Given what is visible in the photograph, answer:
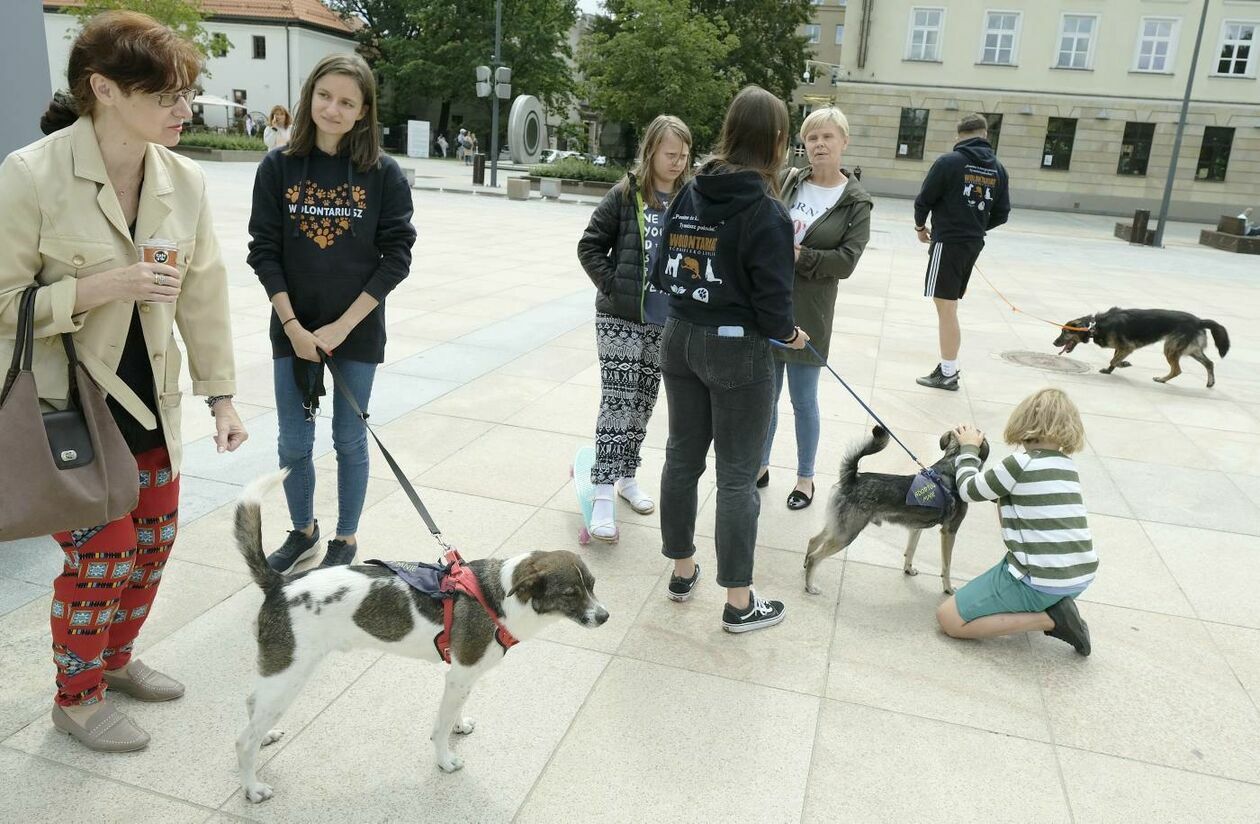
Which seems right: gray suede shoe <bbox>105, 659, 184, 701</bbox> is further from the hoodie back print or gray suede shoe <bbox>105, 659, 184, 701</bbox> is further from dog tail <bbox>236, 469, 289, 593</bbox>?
the hoodie back print

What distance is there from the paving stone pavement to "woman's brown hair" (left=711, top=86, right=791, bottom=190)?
1907 mm

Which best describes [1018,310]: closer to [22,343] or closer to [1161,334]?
[1161,334]

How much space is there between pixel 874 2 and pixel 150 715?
4111cm

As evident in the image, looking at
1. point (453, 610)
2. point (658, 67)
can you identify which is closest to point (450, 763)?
point (453, 610)

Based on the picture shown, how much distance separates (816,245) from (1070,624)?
7.45 feet

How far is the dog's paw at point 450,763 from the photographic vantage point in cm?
278

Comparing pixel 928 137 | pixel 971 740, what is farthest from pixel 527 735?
pixel 928 137

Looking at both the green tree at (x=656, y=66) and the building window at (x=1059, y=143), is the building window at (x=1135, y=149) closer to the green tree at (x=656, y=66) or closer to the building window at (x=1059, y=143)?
the building window at (x=1059, y=143)

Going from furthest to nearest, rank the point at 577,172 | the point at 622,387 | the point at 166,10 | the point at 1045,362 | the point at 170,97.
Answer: the point at 166,10 → the point at 577,172 → the point at 1045,362 → the point at 622,387 → the point at 170,97

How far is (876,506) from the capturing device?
4035 millimetres

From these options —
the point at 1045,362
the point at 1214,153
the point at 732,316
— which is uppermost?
the point at 1214,153

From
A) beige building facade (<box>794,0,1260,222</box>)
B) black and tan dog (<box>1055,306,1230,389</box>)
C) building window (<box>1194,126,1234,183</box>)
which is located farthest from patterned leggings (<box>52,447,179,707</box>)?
building window (<box>1194,126,1234,183</box>)

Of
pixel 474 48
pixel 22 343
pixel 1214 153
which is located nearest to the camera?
pixel 22 343

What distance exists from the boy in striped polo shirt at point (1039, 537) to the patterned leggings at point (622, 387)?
1.71 meters
